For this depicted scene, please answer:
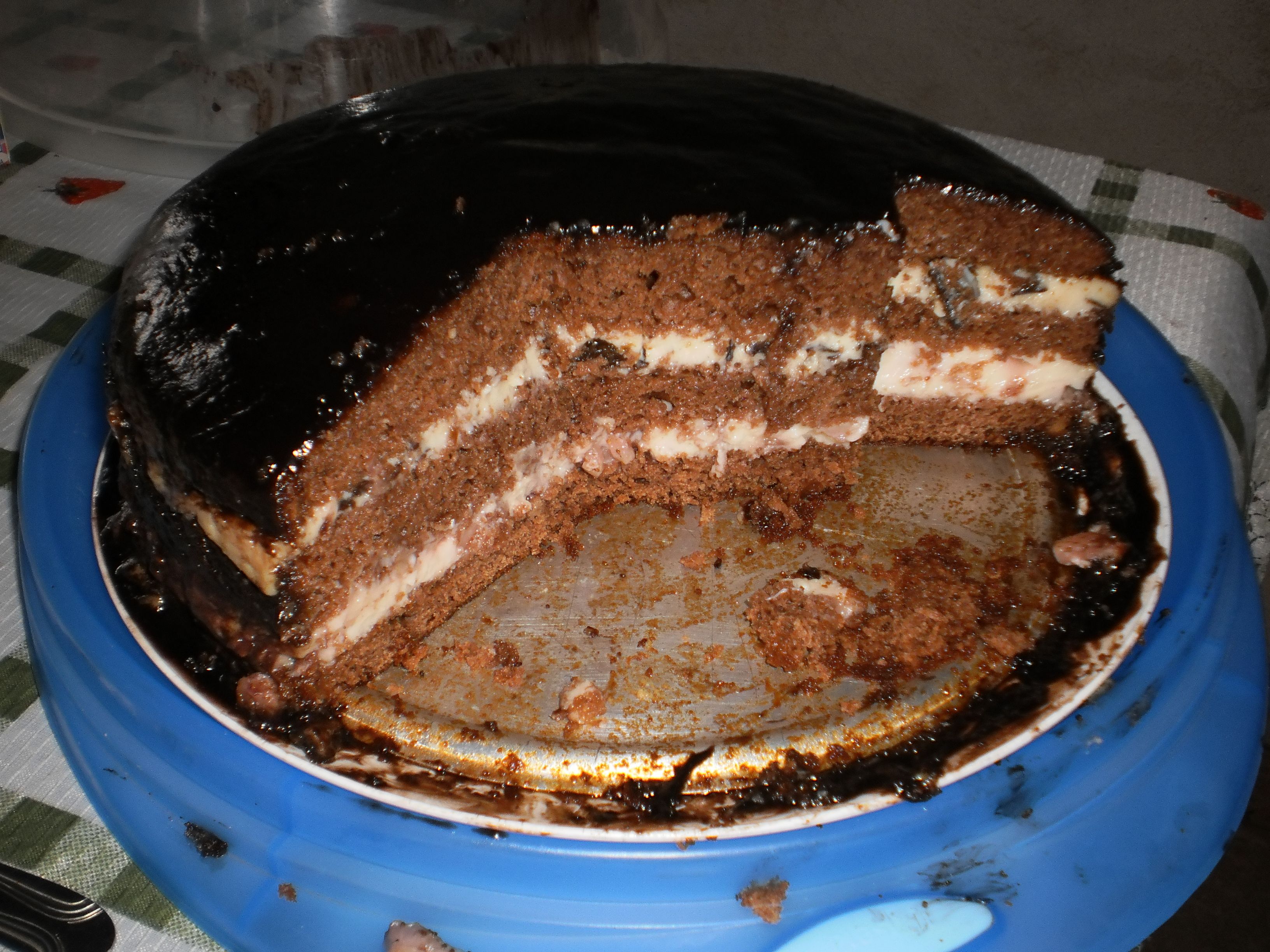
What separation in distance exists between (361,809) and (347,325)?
105cm

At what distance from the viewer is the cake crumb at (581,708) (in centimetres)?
220

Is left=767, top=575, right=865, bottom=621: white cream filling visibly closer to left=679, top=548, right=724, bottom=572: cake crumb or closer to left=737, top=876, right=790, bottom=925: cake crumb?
left=679, top=548, right=724, bottom=572: cake crumb

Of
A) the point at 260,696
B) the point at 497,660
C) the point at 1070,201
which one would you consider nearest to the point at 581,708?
the point at 497,660

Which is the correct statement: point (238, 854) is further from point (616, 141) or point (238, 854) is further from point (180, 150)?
point (180, 150)

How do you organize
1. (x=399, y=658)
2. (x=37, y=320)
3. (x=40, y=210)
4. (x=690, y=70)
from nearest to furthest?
(x=399, y=658) → (x=690, y=70) → (x=37, y=320) → (x=40, y=210)

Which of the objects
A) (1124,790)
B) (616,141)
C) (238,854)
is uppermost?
(616,141)

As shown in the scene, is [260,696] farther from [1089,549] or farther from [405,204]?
[1089,549]

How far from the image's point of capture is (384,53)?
407 centimetres

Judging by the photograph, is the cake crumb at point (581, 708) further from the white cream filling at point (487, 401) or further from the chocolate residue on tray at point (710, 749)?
the white cream filling at point (487, 401)

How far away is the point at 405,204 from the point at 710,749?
1542mm

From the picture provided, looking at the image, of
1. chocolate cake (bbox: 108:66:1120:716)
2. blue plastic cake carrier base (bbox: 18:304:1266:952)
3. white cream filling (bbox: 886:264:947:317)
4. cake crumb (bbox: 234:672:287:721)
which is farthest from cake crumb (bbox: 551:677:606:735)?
white cream filling (bbox: 886:264:947:317)

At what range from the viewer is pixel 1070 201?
156 inches

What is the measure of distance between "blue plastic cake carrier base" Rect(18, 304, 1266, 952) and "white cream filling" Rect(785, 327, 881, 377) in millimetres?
1070

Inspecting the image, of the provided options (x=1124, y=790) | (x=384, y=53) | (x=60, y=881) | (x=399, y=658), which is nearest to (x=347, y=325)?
(x=399, y=658)
